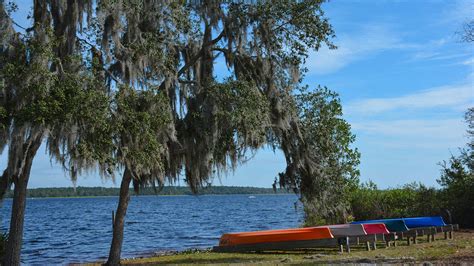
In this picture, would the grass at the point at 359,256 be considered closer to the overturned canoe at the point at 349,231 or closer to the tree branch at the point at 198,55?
the overturned canoe at the point at 349,231

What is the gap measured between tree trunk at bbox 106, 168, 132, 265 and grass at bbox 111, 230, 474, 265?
0.90m

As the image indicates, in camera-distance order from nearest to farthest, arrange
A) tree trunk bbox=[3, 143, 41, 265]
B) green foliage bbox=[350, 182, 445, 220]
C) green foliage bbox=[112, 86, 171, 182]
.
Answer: green foliage bbox=[112, 86, 171, 182] < tree trunk bbox=[3, 143, 41, 265] < green foliage bbox=[350, 182, 445, 220]

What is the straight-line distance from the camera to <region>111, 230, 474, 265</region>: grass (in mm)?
11961

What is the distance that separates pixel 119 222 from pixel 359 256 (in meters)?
6.59

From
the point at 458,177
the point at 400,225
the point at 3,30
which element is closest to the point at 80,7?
the point at 3,30

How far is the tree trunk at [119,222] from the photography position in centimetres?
1538

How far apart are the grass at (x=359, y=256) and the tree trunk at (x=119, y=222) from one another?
0.90 metres

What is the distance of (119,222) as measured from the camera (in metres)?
15.5

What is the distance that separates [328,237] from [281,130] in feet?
11.2

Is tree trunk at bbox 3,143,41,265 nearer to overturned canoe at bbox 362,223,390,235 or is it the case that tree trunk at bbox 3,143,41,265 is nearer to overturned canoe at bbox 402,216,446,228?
overturned canoe at bbox 362,223,390,235

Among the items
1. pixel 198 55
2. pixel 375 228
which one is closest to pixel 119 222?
pixel 198 55

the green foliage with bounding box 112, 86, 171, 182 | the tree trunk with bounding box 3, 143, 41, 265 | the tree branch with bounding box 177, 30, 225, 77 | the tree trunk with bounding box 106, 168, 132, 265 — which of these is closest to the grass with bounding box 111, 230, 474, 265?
the tree trunk with bounding box 106, 168, 132, 265

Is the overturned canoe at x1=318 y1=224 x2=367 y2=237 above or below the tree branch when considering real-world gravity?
below

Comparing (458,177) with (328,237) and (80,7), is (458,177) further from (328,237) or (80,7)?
(80,7)
